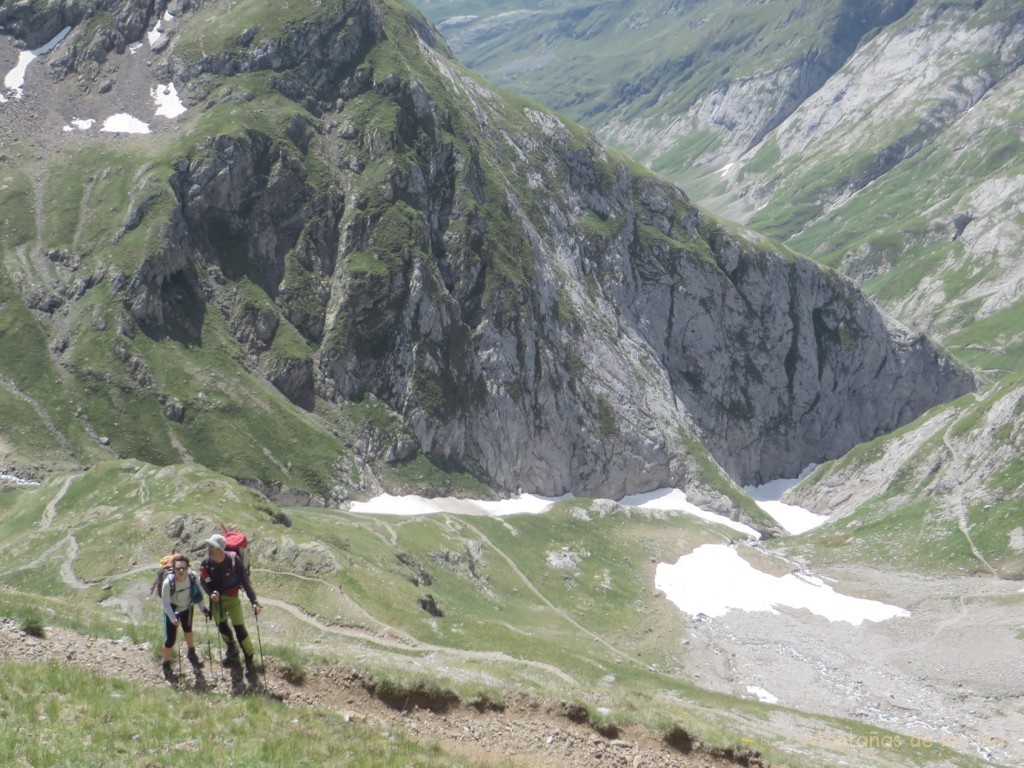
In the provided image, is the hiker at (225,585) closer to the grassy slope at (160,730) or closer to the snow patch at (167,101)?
the grassy slope at (160,730)

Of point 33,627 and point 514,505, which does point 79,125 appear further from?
point 33,627

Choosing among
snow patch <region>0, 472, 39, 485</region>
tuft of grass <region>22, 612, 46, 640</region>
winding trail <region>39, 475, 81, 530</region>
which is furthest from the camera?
snow patch <region>0, 472, 39, 485</region>

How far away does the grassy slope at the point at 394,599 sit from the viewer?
1158 inches

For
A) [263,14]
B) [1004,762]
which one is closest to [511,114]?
[263,14]

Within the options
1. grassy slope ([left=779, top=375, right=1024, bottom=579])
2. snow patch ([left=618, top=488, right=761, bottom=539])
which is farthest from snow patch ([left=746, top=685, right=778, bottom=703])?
snow patch ([left=618, top=488, right=761, bottom=539])

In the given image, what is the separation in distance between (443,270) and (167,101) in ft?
199

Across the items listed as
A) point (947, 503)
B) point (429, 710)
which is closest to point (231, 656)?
point (429, 710)

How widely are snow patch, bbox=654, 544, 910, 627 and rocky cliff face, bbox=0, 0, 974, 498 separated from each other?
34863 mm

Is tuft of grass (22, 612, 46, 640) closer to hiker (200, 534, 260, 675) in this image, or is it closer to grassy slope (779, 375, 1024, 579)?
hiker (200, 534, 260, 675)

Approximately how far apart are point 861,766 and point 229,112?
135905 mm

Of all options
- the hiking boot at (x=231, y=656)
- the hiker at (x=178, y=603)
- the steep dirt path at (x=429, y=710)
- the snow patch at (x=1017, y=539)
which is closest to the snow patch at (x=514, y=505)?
the snow patch at (x=1017, y=539)

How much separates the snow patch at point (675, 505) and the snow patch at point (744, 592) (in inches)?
926

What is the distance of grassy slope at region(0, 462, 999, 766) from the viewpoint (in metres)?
29.4

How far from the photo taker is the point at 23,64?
146 m
